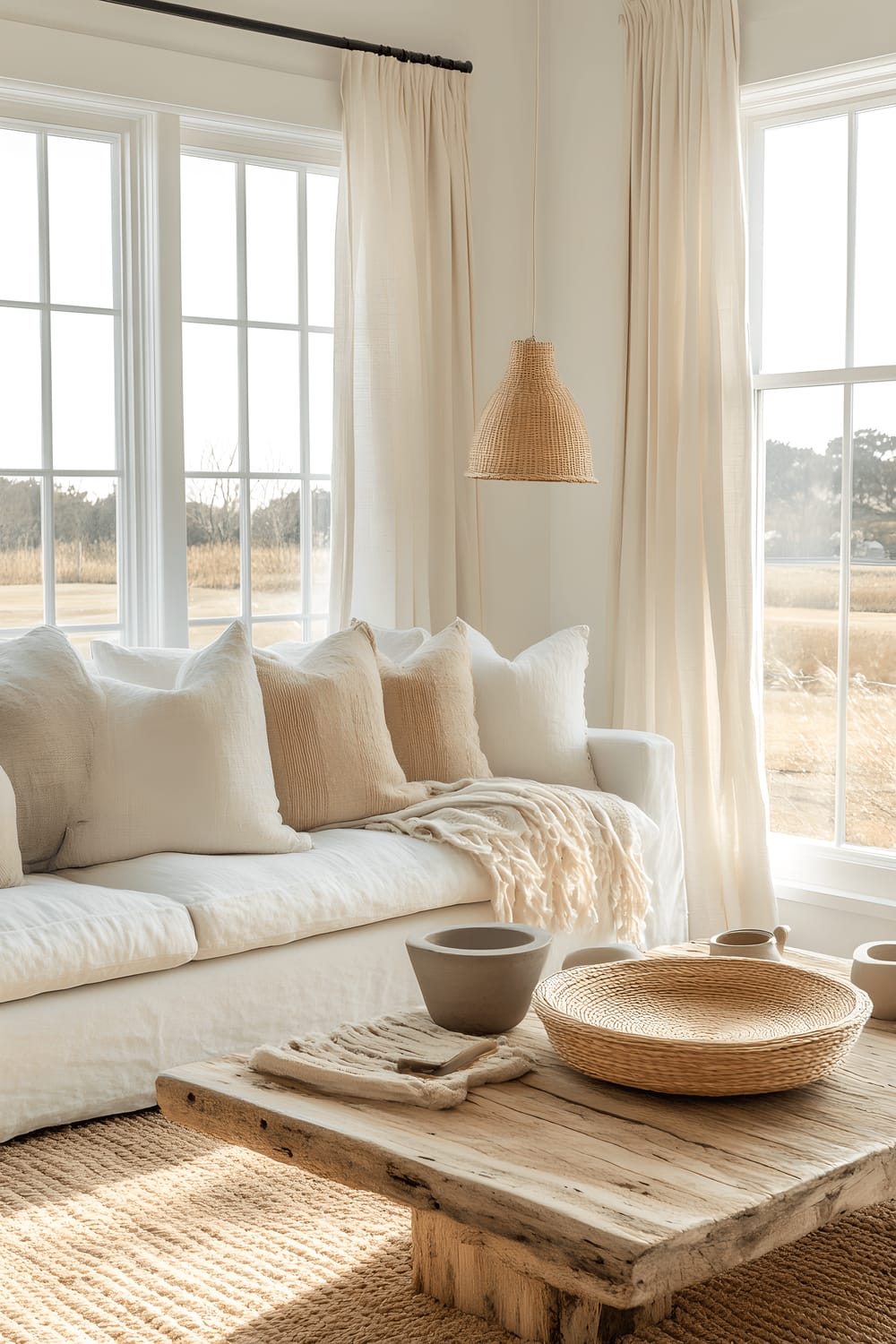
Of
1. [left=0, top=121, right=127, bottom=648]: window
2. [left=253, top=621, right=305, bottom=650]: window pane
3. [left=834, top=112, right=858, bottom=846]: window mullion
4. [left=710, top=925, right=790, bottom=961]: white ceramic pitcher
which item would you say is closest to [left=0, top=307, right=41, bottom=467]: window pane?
[left=0, top=121, right=127, bottom=648]: window

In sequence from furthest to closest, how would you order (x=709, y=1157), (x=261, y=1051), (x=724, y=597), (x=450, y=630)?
(x=724, y=597), (x=450, y=630), (x=261, y=1051), (x=709, y=1157)

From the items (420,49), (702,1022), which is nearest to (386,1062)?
(702,1022)

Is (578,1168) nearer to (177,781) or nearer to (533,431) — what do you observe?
(177,781)

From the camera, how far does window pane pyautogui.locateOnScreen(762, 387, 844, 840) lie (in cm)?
417

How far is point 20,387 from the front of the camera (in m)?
3.82

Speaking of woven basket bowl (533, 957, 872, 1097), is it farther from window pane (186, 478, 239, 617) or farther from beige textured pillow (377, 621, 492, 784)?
window pane (186, 478, 239, 617)

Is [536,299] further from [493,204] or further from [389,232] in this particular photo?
[389,232]

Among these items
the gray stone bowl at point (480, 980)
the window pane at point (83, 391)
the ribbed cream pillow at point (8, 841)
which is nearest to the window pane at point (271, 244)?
the window pane at point (83, 391)

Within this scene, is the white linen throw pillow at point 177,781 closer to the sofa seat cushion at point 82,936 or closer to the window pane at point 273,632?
the sofa seat cushion at point 82,936

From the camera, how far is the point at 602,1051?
180 cm

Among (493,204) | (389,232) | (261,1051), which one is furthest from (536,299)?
(261,1051)

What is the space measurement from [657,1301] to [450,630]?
7.17ft

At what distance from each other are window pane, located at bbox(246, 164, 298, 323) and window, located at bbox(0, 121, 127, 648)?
1.40 feet

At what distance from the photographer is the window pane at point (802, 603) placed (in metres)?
4.17
